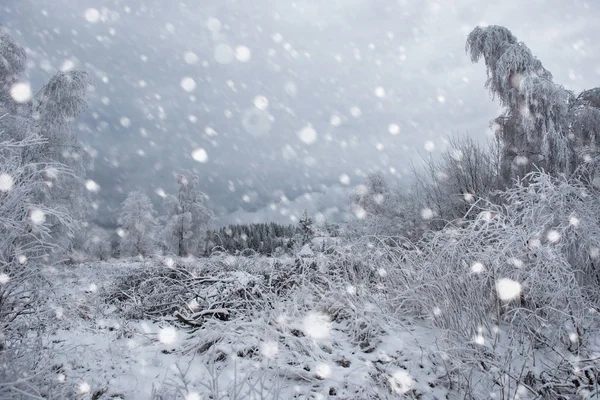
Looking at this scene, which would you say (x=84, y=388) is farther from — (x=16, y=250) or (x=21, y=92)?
(x=21, y=92)

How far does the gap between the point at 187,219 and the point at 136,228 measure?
316 inches

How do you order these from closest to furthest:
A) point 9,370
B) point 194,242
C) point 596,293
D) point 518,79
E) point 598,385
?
1. point 9,370
2. point 598,385
3. point 596,293
4. point 518,79
5. point 194,242

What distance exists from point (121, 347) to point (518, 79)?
13689 mm

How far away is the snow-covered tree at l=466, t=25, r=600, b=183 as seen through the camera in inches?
421

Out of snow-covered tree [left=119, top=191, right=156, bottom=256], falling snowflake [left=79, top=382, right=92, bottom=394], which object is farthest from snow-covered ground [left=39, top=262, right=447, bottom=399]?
snow-covered tree [left=119, top=191, right=156, bottom=256]

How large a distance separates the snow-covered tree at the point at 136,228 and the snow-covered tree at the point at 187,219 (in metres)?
5.05

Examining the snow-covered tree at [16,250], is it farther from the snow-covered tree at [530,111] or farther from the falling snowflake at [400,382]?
the snow-covered tree at [530,111]

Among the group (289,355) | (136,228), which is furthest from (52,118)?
(136,228)

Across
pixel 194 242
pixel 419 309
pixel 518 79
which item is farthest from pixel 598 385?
pixel 194 242

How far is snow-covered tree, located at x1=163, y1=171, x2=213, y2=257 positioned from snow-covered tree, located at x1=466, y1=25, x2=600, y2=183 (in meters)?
20.7

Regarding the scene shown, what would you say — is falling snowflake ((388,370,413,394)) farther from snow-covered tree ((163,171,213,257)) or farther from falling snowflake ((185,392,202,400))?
snow-covered tree ((163,171,213,257))

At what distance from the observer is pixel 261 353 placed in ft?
10.8

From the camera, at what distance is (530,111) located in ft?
36.6

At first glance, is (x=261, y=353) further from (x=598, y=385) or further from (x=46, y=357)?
(x=598, y=385)
